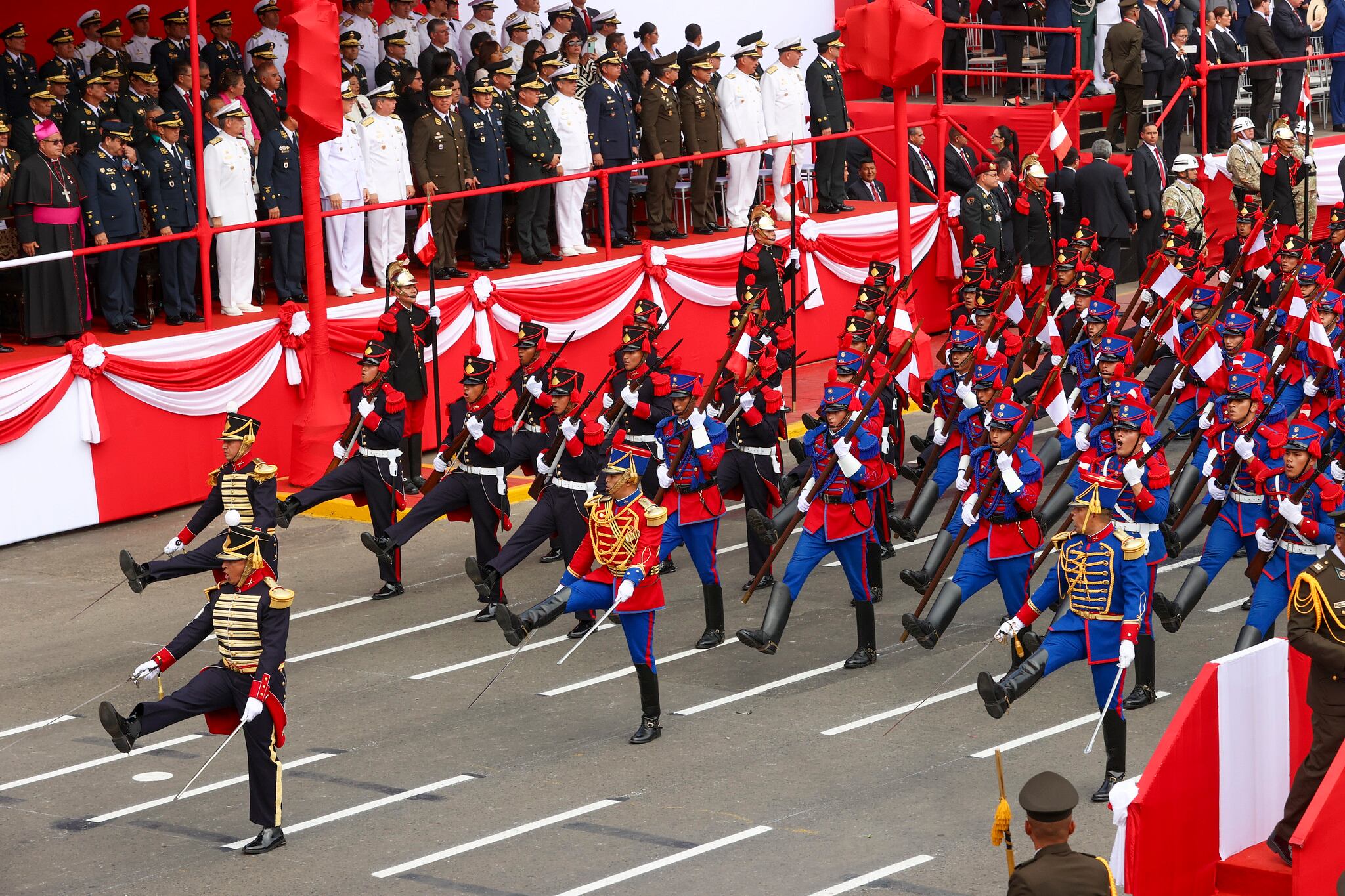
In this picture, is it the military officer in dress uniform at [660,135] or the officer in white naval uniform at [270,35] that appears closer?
the officer in white naval uniform at [270,35]

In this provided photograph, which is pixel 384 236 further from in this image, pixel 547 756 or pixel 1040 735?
pixel 1040 735

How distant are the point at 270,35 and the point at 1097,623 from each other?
12.3 meters

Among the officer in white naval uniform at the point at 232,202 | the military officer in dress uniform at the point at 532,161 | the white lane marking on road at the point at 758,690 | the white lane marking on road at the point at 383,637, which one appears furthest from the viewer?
the military officer in dress uniform at the point at 532,161

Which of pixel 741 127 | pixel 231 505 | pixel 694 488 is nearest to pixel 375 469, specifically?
pixel 231 505

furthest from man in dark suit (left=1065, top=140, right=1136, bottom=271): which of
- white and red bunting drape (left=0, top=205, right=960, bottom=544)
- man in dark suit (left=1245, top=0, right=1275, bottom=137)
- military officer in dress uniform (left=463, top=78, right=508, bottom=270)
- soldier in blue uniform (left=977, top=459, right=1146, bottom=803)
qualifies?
soldier in blue uniform (left=977, top=459, right=1146, bottom=803)

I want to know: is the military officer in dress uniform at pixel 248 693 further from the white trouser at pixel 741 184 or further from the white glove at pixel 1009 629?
the white trouser at pixel 741 184

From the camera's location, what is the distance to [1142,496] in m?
11.9

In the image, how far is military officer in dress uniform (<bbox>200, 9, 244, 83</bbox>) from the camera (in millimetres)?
19438

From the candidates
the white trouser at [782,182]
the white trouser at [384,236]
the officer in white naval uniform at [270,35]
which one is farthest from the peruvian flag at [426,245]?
the white trouser at [782,182]

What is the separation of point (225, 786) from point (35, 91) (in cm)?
881

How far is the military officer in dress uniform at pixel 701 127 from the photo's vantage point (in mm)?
21500

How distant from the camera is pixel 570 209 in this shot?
20641 mm

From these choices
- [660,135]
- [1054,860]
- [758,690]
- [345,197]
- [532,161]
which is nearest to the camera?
[1054,860]

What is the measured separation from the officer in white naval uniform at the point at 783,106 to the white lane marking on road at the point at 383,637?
30.1 feet
